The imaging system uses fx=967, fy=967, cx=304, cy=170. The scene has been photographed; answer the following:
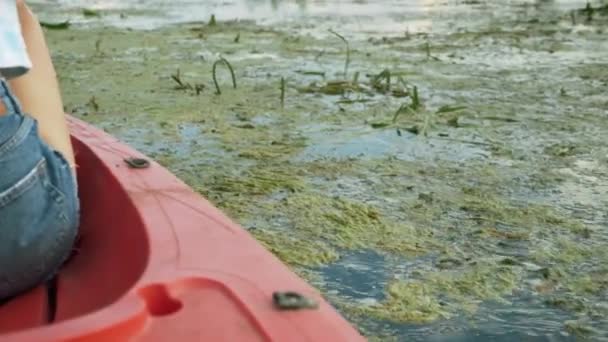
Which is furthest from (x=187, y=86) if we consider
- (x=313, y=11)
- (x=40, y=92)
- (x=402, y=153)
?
(x=313, y=11)

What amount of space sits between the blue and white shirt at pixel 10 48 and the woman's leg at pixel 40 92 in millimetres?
181

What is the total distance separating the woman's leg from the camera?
45.2 inches

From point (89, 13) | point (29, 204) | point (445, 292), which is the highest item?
point (29, 204)

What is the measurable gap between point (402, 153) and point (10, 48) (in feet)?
4.98

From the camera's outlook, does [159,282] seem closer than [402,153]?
Yes

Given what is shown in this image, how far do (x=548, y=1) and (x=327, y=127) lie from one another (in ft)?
13.8

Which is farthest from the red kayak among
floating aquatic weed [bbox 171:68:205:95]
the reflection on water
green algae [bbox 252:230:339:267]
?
the reflection on water

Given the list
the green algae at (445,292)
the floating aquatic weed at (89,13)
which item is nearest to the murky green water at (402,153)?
the green algae at (445,292)

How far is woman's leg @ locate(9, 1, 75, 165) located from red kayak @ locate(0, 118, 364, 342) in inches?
4.8

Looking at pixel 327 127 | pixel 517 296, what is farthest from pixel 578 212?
pixel 327 127

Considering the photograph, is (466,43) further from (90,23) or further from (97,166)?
(97,166)

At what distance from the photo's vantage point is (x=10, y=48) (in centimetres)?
94

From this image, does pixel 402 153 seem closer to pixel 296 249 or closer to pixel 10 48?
pixel 296 249

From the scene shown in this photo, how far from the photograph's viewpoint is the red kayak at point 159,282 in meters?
0.83
